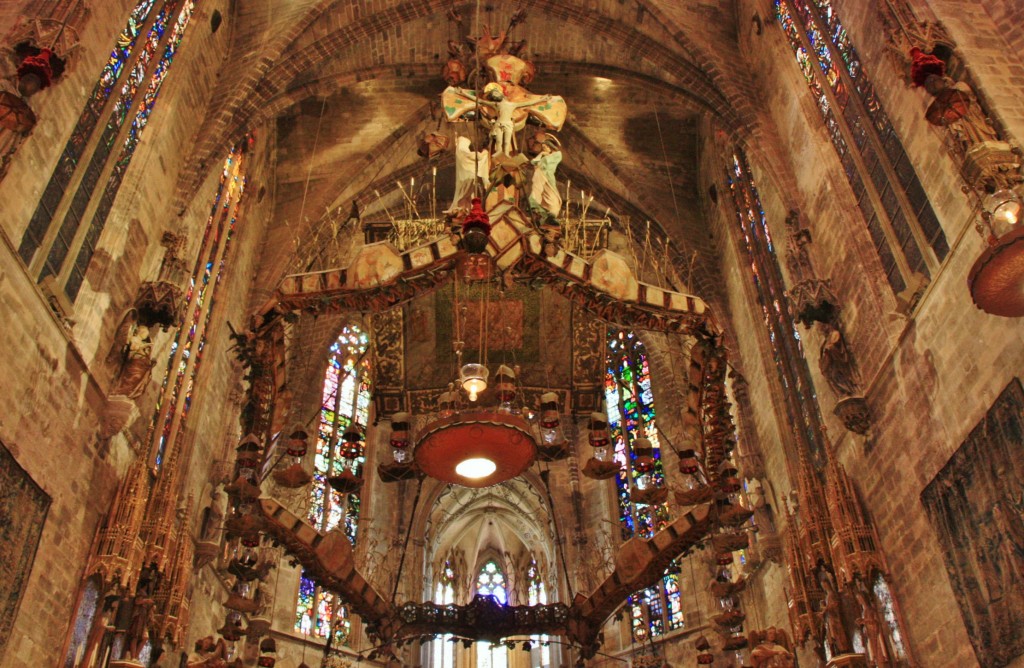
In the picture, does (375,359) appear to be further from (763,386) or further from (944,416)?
(944,416)

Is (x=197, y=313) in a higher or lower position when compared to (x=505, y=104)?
lower

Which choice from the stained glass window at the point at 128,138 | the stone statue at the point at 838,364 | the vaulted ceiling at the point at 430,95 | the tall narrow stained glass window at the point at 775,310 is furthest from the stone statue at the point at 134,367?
the tall narrow stained glass window at the point at 775,310

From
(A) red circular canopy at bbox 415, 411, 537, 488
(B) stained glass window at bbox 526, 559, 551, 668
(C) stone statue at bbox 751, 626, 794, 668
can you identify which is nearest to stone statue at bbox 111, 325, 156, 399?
(A) red circular canopy at bbox 415, 411, 537, 488

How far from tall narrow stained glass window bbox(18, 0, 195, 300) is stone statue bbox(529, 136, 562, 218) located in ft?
16.6

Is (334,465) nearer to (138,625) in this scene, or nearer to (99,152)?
(138,625)

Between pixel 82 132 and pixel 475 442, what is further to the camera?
pixel 82 132

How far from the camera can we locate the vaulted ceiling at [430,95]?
542 inches

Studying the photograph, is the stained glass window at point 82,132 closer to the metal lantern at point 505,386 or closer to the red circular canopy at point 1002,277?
the metal lantern at point 505,386

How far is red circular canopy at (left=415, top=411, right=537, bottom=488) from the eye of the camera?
7.86m

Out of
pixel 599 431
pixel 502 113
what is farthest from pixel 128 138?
pixel 599 431

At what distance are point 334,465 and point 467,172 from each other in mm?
9627

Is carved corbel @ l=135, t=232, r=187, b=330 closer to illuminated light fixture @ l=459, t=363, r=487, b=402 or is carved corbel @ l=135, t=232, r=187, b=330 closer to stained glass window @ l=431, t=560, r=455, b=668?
illuminated light fixture @ l=459, t=363, r=487, b=402

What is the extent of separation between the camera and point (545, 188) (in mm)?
9617

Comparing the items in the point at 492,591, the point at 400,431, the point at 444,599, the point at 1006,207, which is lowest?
the point at 1006,207
